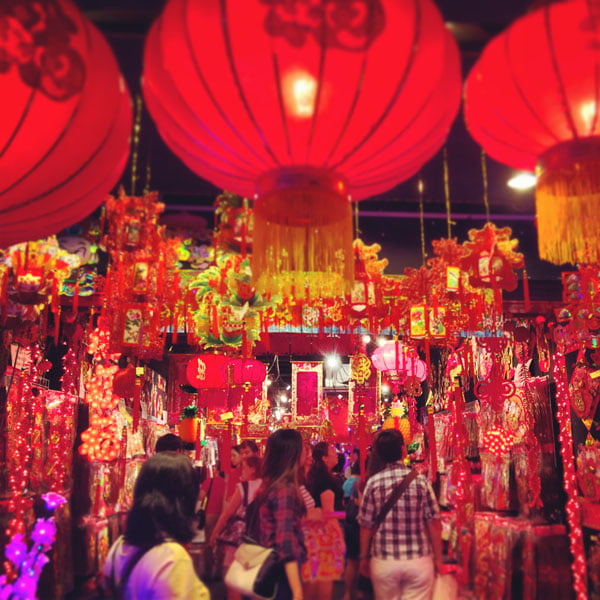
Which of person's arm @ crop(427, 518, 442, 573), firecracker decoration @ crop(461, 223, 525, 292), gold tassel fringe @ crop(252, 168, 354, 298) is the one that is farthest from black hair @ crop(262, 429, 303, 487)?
firecracker decoration @ crop(461, 223, 525, 292)

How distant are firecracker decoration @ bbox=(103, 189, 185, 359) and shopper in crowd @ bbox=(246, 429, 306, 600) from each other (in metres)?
1.52

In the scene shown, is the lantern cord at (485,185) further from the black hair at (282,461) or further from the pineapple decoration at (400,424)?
the pineapple decoration at (400,424)

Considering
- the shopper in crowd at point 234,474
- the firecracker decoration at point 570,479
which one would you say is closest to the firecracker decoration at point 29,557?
the shopper in crowd at point 234,474

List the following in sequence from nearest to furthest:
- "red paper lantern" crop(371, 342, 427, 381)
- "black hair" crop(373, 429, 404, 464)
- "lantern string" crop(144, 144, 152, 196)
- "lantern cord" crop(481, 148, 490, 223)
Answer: "black hair" crop(373, 429, 404, 464), "lantern cord" crop(481, 148, 490, 223), "lantern string" crop(144, 144, 152, 196), "red paper lantern" crop(371, 342, 427, 381)

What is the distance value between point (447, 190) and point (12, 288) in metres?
3.20

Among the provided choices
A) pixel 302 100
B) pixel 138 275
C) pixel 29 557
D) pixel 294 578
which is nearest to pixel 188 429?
pixel 29 557

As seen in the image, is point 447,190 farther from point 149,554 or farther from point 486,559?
point 486,559

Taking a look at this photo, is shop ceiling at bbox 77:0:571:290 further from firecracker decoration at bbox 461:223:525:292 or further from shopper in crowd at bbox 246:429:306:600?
shopper in crowd at bbox 246:429:306:600

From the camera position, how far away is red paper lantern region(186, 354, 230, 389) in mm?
6309

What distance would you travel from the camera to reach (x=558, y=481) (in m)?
5.98

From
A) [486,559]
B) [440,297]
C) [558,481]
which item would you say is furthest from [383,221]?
[486,559]

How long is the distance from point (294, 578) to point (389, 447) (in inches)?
42.5

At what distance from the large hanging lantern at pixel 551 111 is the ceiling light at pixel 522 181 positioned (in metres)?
2.64

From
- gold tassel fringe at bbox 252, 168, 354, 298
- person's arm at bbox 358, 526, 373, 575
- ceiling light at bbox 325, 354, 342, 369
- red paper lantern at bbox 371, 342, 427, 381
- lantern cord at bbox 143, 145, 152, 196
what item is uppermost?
lantern cord at bbox 143, 145, 152, 196
